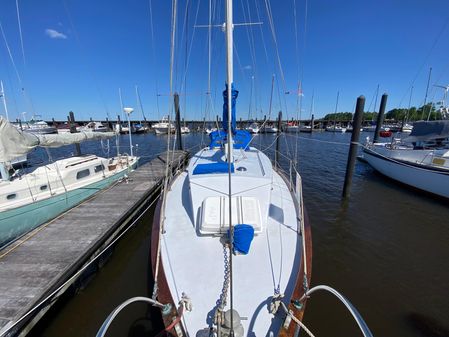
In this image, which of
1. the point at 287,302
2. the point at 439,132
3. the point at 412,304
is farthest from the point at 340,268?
the point at 439,132

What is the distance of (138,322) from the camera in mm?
4152

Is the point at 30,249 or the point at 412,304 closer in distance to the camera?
the point at 412,304

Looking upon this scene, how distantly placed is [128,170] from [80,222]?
614cm

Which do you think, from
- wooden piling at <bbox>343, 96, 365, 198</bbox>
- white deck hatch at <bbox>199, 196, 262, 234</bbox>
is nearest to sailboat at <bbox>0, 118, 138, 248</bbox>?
white deck hatch at <bbox>199, 196, 262, 234</bbox>

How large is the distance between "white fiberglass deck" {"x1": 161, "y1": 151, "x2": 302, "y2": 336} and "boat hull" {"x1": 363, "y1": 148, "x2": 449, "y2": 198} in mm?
9218

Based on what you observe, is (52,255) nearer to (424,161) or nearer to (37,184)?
(37,184)

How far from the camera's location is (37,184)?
7707 mm

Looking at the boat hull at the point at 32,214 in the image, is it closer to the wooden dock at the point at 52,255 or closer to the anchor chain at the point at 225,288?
the wooden dock at the point at 52,255

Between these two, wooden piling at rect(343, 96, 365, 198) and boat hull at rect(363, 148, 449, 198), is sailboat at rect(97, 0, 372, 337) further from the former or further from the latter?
boat hull at rect(363, 148, 449, 198)

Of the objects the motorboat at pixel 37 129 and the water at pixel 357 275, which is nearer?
the water at pixel 357 275

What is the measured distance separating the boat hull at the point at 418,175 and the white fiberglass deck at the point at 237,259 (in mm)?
9218

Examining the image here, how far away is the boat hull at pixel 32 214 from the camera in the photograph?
646cm

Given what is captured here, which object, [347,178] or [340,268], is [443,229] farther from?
[340,268]

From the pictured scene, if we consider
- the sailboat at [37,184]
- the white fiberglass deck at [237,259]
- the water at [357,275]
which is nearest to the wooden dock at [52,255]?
the water at [357,275]
